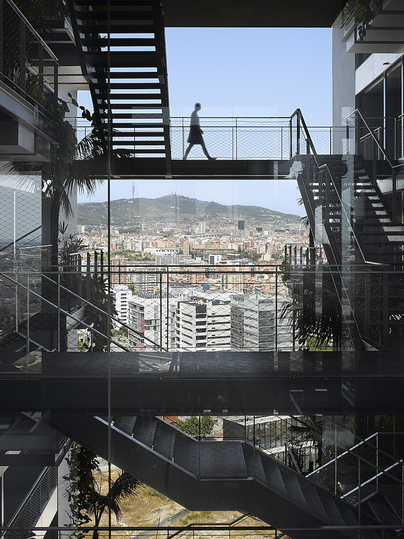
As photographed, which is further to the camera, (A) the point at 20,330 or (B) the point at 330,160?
(A) the point at 20,330

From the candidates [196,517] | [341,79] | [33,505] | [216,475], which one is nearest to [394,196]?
[341,79]

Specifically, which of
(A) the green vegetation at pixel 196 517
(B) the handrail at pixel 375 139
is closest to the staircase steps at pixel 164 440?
(A) the green vegetation at pixel 196 517

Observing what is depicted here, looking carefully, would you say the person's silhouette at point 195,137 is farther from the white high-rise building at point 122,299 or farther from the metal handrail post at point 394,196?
the metal handrail post at point 394,196

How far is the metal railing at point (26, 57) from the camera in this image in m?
2.66

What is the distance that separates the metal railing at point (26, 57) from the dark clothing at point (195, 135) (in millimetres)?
782

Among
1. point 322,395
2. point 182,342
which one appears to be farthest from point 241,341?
point 322,395

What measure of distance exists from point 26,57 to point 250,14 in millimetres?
1267

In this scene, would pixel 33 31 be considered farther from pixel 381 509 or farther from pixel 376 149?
pixel 381 509

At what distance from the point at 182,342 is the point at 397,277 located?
3.83 ft

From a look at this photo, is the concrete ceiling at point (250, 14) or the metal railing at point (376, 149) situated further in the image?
the concrete ceiling at point (250, 14)

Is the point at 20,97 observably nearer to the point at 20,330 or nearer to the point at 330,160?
the point at 20,330

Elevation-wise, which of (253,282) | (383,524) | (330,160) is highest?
(330,160)

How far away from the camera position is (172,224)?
264 centimetres

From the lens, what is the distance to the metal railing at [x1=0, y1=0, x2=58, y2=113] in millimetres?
2664
